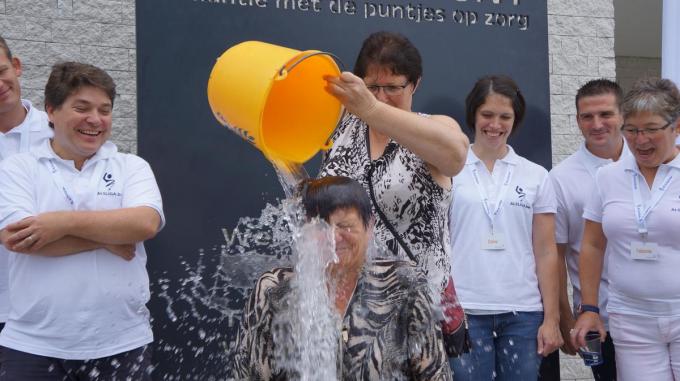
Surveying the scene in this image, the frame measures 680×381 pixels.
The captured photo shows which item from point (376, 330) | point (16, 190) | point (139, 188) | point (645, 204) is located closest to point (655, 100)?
point (645, 204)

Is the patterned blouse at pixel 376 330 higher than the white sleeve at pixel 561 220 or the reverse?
the reverse

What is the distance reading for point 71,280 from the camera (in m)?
3.07

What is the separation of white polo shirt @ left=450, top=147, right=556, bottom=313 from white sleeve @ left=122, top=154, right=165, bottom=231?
1.33 m

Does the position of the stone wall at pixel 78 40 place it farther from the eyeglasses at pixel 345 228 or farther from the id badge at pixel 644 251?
the id badge at pixel 644 251

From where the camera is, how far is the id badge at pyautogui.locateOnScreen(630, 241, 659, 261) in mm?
3541

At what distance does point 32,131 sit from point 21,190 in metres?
0.48

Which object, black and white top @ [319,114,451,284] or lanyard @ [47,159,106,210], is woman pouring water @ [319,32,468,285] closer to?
black and white top @ [319,114,451,284]

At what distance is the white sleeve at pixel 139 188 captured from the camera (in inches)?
127

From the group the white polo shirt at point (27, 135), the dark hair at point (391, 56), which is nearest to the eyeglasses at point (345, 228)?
the dark hair at point (391, 56)

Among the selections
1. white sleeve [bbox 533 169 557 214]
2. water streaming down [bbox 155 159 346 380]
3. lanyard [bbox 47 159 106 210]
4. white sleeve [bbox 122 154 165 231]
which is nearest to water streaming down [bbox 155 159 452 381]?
water streaming down [bbox 155 159 346 380]

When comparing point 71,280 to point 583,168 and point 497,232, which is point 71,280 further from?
point 583,168

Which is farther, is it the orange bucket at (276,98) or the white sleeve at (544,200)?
the white sleeve at (544,200)

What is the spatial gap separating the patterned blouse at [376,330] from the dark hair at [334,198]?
0.64 feet

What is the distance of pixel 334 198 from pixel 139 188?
971 mm
